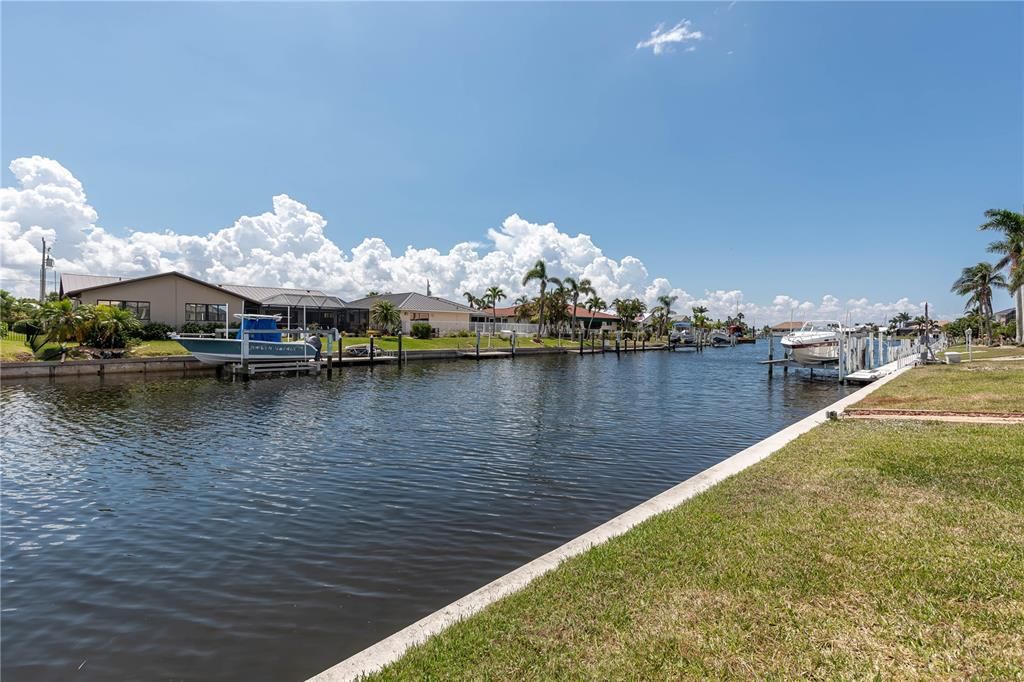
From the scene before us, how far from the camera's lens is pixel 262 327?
38.2 m

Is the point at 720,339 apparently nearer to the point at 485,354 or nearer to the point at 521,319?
the point at 521,319

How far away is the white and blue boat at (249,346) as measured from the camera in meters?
35.4

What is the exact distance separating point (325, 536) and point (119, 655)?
3288 mm

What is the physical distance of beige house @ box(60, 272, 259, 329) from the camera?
46500 mm

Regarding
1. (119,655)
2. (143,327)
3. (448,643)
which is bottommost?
(119,655)

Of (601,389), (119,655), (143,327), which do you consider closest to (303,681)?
(119,655)

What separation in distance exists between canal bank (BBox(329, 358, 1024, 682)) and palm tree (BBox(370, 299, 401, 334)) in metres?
58.9

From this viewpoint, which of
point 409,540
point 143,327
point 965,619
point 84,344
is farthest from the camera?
point 143,327

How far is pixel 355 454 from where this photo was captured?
14547 mm

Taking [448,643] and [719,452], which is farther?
[719,452]

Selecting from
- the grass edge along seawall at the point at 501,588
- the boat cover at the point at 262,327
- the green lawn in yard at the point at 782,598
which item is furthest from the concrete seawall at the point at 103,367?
the green lawn in yard at the point at 782,598

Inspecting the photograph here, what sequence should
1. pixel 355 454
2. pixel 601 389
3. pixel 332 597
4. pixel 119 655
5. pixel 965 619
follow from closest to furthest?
pixel 965 619, pixel 119 655, pixel 332 597, pixel 355 454, pixel 601 389

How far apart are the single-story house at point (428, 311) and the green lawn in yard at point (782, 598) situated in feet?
202

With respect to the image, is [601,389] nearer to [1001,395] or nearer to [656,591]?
[1001,395]
